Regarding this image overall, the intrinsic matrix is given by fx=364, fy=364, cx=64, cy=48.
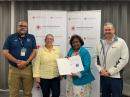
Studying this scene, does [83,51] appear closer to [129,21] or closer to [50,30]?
[50,30]

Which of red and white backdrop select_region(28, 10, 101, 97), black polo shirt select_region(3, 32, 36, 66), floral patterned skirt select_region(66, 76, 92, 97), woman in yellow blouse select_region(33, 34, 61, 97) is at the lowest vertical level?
floral patterned skirt select_region(66, 76, 92, 97)

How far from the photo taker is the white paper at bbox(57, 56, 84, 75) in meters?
5.91

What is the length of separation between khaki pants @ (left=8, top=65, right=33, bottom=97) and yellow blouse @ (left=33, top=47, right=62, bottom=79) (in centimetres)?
13

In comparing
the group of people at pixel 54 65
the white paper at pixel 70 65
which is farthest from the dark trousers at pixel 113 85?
the white paper at pixel 70 65

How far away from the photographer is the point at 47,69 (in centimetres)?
607

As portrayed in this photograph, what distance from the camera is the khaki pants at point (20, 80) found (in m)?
6.06

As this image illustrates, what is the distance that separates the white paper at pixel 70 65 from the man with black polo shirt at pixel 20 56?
1.60ft

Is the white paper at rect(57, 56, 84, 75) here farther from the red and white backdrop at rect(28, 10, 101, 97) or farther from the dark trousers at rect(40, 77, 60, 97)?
the red and white backdrop at rect(28, 10, 101, 97)

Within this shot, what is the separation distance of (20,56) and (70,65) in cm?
84

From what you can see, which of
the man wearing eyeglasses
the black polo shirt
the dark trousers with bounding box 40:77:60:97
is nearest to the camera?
the man wearing eyeglasses

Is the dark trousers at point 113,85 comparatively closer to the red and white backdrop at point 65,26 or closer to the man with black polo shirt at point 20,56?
the red and white backdrop at point 65,26

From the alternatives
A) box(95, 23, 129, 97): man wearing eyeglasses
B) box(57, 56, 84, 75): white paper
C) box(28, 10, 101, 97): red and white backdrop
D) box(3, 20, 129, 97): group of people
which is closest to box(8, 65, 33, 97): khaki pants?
box(3, 20, 129, 97): group of people

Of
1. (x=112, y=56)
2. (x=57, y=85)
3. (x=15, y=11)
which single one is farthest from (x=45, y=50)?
(x=15, y=11)

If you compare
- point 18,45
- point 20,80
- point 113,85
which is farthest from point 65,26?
point 113,85
